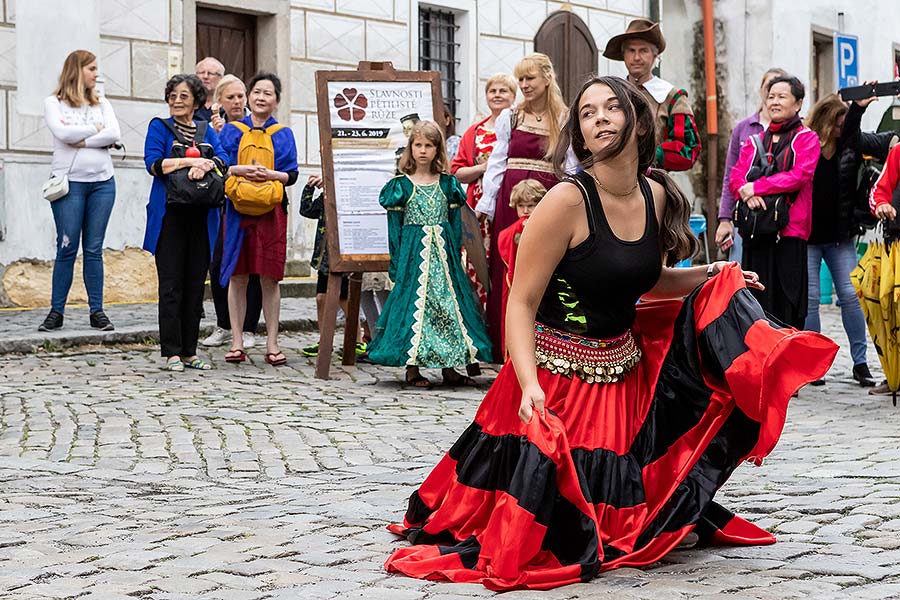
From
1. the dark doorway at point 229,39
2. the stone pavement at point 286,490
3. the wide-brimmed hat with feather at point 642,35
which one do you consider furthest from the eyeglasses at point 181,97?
the dark doorway at point 229,39

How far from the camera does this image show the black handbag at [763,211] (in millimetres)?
9031

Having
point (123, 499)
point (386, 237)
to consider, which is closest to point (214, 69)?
point (386, 237)

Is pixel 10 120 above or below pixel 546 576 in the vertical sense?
above

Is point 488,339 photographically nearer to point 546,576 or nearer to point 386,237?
point 386,237

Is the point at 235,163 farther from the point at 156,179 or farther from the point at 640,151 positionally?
the point at 640,151

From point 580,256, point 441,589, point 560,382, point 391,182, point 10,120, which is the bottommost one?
point 441,589

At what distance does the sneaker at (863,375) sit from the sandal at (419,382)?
2.90 metres

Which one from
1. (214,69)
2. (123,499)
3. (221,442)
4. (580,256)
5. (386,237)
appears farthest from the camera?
(214,69)

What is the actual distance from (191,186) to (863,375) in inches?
183

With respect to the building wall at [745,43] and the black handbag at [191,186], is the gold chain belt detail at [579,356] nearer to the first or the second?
the black handbag at [191,186]

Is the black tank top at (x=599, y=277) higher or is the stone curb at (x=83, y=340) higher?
the black tank top at (x=599, y=277)

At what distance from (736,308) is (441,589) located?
121cm

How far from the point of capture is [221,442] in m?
7.06

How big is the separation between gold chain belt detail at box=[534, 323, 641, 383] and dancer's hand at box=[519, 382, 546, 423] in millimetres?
238
